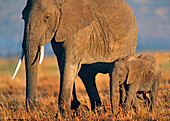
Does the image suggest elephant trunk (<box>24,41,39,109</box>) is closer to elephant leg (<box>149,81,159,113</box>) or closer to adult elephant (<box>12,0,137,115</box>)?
adult elephant (<box>12,0,137,115</box>)

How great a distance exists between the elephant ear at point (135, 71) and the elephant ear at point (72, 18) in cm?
142

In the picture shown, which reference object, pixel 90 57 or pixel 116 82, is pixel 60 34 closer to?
pixel 90 57

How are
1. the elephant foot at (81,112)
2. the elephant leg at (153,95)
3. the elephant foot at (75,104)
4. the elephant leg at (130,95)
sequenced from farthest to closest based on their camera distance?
the elephant foot at (75,104), the elephant leg at (153,95), the elephant foot at (81,112), the elephant leg at (130,95)

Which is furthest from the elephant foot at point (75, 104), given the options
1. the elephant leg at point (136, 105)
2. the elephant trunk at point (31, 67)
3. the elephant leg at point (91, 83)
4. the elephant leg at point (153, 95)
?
the elephant leg at point (153, 95)

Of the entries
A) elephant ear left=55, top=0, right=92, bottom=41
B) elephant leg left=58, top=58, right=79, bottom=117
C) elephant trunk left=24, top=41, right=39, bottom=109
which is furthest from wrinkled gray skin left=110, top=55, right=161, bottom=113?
elephant trunk left=24, top=41, right=39, bottom=109

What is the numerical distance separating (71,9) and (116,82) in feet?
6.38

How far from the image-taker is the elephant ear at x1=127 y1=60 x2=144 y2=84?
27.5ft

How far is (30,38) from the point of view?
8.04 metres

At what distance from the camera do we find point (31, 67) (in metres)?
8.28

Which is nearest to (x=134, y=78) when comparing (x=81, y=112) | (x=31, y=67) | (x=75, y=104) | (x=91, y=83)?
(x=81, y=112)

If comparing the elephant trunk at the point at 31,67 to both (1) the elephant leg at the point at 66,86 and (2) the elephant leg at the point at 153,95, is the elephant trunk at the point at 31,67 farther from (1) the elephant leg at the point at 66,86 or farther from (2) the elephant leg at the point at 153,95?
(2) the elephant leg at the point at 153,95

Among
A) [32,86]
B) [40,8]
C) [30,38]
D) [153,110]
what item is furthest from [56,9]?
[153,110]

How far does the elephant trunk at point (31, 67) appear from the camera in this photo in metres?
8.08


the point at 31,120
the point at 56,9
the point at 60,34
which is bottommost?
the point at 31,120
